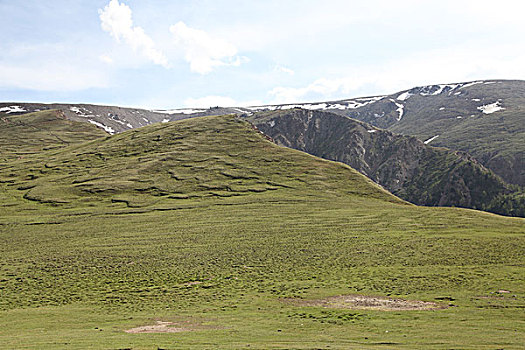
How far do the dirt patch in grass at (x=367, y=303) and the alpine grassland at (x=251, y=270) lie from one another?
190 millimetres

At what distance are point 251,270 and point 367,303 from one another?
19114 millimetres

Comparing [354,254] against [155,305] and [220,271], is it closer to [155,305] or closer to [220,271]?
[220,271]

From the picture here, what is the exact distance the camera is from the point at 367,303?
123 ft

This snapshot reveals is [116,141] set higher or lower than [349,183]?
higher

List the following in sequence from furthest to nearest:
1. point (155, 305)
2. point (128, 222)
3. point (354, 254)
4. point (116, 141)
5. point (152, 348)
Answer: point (116, 141), point (128, 222), point (354, 254), point (155, 305), point (152, 348)

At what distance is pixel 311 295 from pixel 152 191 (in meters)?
104

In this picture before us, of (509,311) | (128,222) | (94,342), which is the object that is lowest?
(128,222)

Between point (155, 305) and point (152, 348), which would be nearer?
point (152, 348)

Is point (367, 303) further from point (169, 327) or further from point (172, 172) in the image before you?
point (172, 172)

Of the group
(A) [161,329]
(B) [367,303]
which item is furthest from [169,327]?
(B) [367,303]

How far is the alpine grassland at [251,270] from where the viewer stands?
27.6 m

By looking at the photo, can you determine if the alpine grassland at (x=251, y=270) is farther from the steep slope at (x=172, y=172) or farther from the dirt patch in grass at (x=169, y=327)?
the steep slope at (x=172, y=172)

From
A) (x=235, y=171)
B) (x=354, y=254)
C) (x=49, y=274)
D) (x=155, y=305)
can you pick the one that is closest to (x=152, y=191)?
(x=235, y=171)

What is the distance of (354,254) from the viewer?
196 ft
